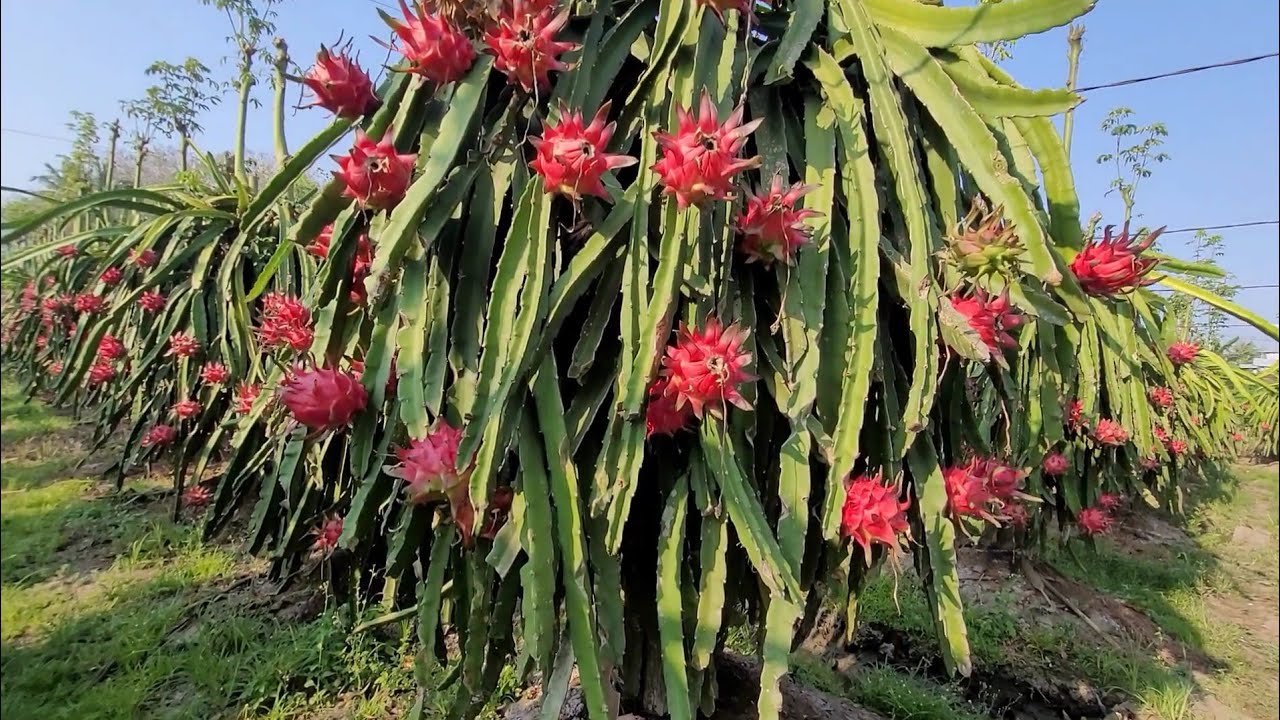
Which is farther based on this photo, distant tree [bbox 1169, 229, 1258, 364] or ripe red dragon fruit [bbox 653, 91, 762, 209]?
distant tree [bbox 1169, 229, 1258, 364]

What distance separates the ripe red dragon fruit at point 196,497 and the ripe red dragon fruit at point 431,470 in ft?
8.84

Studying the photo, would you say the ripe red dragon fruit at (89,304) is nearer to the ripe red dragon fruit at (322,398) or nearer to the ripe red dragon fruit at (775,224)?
the ripe red dragon fruit at (322,398)

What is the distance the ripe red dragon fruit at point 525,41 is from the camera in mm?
986

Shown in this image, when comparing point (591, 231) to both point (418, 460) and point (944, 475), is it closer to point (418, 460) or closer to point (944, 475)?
point (418, 460)

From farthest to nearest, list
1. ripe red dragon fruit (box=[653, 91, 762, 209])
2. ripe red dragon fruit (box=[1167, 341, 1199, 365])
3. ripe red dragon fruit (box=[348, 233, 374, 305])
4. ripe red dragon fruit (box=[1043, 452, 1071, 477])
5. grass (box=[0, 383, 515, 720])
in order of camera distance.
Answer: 1. ripe red dragon fruit (box=[1167, 341, 1199, 365])
2. ripe red dragon fruit (box=[1043, 452, 1071, 477])
3. grass (box=[0, 383, 515, 720])
4. ripe red dragon fruit (box=[348, 233, 374, 305])
5. ripe red dragon fruit (box=[653, 91, 762, 209])

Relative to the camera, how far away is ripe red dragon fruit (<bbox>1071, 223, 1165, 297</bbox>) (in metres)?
1.04

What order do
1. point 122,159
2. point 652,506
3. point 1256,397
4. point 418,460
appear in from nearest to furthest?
point 418,460 → point 652,506 → point 122,159 → point 1256,397

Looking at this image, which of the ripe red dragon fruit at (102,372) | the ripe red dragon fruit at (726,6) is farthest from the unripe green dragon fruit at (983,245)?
the ripe red dragon fruit at (102,372)

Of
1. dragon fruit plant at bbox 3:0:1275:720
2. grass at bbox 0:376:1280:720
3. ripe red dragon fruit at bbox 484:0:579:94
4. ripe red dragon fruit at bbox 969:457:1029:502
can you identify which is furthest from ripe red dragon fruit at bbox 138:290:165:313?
ripe red dragon fruit at bbox 969:457:1029:502

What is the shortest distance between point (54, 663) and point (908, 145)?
5.07ft

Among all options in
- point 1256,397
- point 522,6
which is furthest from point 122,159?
point 1256,397

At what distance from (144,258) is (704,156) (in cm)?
296

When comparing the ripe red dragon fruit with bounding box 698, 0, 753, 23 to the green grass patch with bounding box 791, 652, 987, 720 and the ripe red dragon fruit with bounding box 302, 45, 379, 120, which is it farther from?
the green grass patch with bounding box 791, 652, 987, 720

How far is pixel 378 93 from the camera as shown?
1212mm
